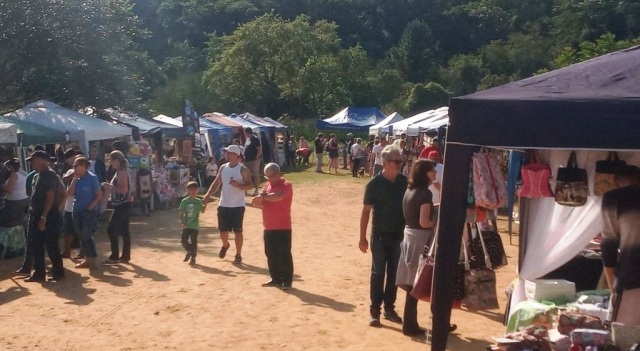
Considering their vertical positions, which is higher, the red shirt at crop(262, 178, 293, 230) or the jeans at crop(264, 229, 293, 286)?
the red shirt at crop(262, 178, 293, 230)

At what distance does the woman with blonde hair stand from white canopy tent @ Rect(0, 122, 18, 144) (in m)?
1.90

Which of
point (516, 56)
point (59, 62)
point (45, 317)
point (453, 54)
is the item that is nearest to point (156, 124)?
point (59, 62)

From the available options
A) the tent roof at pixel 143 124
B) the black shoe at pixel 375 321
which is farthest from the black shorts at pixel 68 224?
the tent roof at pixel 143 124

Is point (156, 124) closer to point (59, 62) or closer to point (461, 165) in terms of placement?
point (59, 62)

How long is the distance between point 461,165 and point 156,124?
17.4m

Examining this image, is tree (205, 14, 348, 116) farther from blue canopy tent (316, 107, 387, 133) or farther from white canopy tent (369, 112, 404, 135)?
white canopy tent (369, 112, 404, 135)

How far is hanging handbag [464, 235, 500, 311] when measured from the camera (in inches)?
261

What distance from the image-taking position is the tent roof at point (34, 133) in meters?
14.1

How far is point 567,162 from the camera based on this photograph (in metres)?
6.35

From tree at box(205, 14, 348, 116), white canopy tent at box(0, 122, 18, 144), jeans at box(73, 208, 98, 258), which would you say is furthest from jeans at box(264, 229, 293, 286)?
tree at box(205, 14, 348, 116)

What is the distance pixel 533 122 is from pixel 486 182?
768mm

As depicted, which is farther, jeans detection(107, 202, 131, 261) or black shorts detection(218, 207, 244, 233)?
jeans detection(107, 202, 131, 261)

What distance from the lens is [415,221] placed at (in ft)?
23.8

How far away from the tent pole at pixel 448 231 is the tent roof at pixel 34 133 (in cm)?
1004
